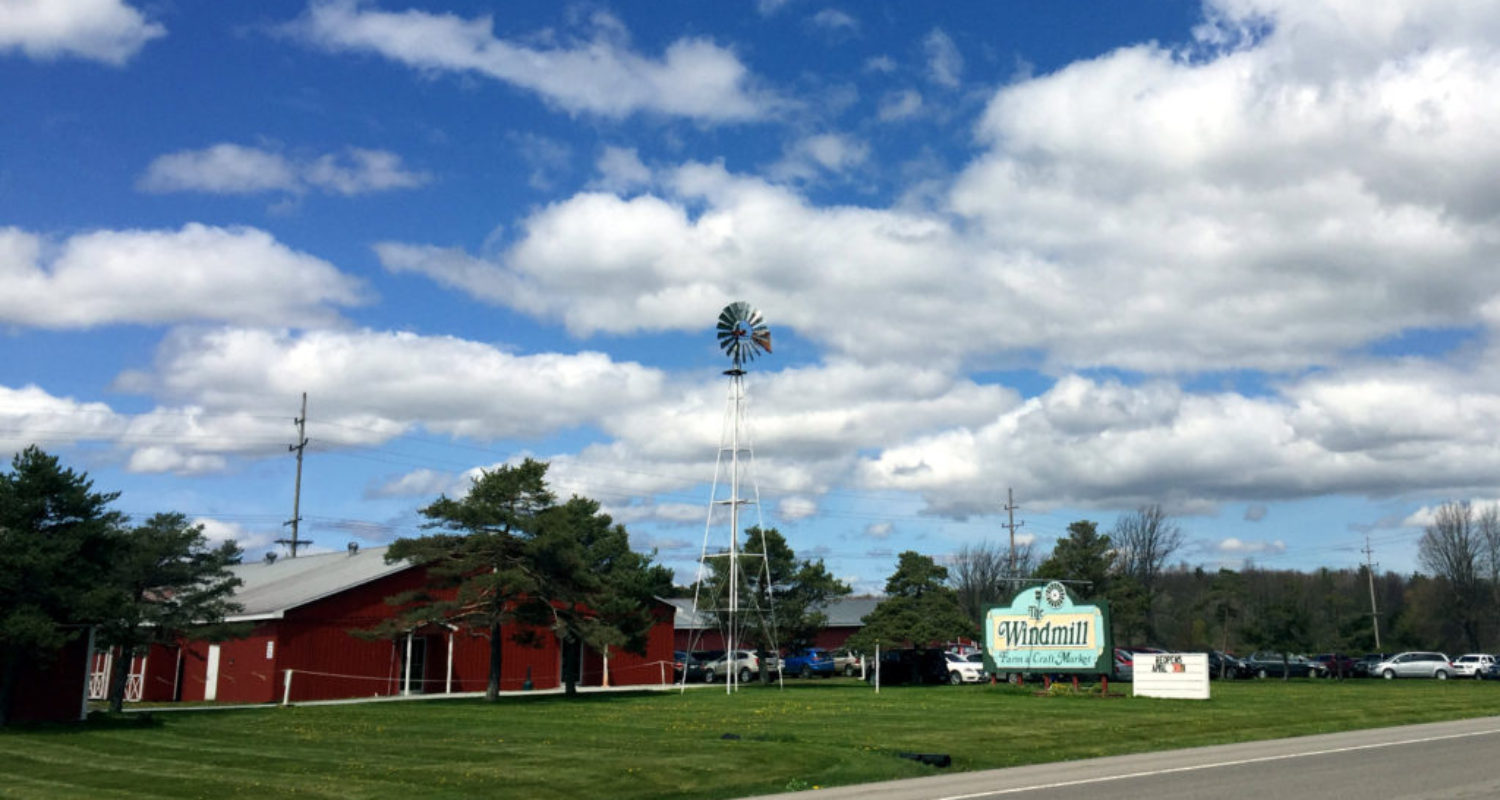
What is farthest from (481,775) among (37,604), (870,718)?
(37,604)

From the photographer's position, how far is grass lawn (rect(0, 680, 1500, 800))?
16812mm

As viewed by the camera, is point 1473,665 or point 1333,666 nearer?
point 1473,665

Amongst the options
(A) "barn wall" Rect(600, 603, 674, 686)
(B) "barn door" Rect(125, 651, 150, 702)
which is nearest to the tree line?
(B) "barn door" Rect(125, 651, 150, 702)

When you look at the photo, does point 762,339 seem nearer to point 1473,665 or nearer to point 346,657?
point 346,657

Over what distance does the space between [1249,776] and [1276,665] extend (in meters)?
52.5

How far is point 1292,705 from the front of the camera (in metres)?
32.3

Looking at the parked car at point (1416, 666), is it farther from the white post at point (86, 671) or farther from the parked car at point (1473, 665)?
the white post at point (86, 671)

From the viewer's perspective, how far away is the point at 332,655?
141 ft

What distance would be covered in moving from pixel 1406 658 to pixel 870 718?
4828 cm

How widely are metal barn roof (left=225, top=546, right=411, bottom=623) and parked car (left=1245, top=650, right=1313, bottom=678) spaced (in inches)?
1740

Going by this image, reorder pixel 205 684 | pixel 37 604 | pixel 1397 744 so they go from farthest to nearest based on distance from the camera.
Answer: pixel 205 684
pixel 37 604
pixel 1397 744

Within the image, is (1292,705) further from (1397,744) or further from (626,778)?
(626,778)

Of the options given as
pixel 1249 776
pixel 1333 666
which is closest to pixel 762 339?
pixel 1249 776

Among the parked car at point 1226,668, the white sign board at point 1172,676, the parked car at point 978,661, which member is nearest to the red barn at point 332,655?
the parked car at point 978,661
